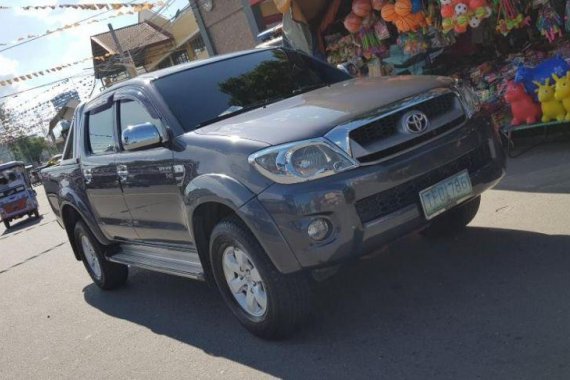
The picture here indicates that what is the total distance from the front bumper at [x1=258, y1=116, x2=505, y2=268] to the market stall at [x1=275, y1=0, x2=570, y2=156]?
2.19 meters

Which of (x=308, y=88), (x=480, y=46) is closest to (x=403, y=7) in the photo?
(x=480, y=46)

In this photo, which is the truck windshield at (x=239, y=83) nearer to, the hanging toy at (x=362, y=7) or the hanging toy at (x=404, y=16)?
the hanging toy at (x=404, y=16)

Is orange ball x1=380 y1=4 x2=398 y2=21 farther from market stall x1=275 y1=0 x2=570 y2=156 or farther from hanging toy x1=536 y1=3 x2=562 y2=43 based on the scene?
hanging toy x1=536 y1=3 x2=562 y2=43

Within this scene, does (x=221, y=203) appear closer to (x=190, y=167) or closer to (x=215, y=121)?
(x=190, y=167)

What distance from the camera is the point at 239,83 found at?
455 centimetres

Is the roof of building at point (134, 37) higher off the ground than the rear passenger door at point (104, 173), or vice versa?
the roof of building at point (134, 37)

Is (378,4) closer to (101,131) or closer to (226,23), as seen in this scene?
(101,131)

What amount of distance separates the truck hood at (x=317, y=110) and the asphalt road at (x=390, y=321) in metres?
1.29

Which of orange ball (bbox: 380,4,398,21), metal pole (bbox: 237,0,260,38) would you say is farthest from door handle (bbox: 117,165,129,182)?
metal pole (bbox: 237,0,260,38)

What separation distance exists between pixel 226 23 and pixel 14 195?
29.7 ft

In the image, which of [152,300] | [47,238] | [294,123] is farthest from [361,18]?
[47,238]

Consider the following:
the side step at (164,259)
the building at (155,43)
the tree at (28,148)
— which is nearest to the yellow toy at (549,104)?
the side step at (164,259)

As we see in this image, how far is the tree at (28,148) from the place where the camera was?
74.7 metres

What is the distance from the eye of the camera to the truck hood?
339 centimetres
